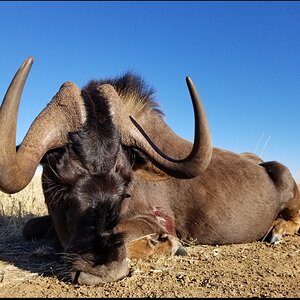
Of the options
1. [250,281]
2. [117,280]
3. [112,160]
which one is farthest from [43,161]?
[250,281]

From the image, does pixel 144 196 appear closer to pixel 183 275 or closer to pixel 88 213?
pixel 88 213

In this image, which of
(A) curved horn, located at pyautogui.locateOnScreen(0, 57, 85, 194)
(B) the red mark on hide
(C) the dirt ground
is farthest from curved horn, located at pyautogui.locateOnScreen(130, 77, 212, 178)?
(B) the red mark on hide

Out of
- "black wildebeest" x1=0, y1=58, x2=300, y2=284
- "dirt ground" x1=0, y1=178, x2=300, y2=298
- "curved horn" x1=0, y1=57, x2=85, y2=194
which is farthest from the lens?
"black wildebeest" x1=0, y1=58, x2=300, y2=284

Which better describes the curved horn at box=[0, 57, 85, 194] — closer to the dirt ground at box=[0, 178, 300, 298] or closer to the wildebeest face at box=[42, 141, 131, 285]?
the wildebeest face at box=[42, 141, 131, 285]

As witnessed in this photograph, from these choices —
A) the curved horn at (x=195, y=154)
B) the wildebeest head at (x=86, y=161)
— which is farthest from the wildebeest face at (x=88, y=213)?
the curved horn at (x=195, y=154)

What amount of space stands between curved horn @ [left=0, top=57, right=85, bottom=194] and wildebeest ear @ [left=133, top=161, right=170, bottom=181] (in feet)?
3.11

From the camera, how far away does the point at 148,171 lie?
5766 millimetres

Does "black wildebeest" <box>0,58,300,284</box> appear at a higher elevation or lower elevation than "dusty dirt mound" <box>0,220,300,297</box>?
higher

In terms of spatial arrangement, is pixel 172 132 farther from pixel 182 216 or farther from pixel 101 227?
pixel 101 227

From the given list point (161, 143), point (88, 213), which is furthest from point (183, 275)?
point (161, 143)

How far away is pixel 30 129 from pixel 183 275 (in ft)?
7.18

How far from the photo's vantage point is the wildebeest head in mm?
4281

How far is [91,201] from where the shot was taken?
4688 mm

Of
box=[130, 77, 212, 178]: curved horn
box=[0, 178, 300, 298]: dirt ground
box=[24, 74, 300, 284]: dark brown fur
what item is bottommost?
box=[0, 178, 300, 298]: dirt ground
